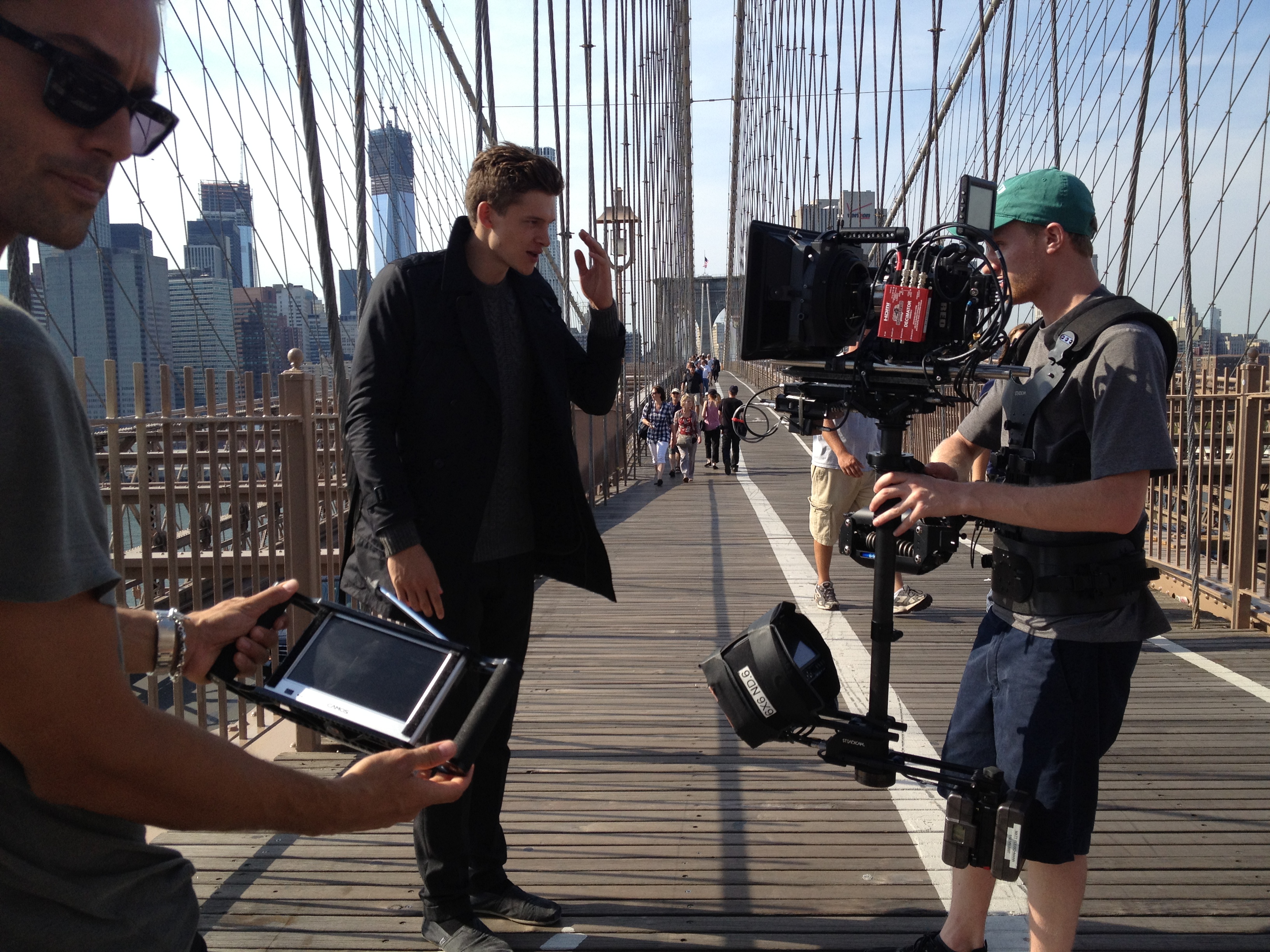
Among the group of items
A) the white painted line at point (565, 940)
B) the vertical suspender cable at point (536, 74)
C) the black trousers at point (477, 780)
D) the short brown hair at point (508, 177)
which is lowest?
the white painted line at point (565, 940)

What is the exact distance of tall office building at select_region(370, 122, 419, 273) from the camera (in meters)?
7.55

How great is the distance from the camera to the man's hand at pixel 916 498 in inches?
65.0

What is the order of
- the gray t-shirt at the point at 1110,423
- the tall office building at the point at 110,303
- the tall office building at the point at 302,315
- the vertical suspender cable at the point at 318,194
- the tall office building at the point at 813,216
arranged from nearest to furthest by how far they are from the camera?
the gray t-shirt at the point at 1110,423 → the vertical suspender cable at the point at 318,194 → the tall office building at the point at 110,303 → the tall office building at the point at 302,315 → the tall office building at the point at 813,216

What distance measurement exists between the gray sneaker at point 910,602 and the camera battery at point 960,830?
3.35 meters

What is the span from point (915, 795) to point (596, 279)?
1674 millimetres

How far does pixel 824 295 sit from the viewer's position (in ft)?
6.15

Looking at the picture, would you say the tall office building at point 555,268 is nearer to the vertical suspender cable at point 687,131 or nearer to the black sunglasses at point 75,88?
the black sunglasses at point 75,88

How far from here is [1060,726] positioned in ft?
5.59

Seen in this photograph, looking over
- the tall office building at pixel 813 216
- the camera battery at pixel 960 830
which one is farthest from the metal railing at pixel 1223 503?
the tall office building at pixel 813 216

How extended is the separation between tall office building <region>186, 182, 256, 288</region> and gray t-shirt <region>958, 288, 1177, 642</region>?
14.6ft

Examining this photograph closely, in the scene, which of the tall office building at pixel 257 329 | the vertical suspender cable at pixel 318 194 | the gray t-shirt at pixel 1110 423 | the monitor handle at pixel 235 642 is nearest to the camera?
the monitor handle at pixel 235 642

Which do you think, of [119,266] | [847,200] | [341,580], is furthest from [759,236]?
[847,200]

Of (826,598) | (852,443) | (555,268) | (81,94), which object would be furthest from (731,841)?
(555,268)

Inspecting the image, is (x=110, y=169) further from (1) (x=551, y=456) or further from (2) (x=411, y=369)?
(1) (x=551, y=456)
